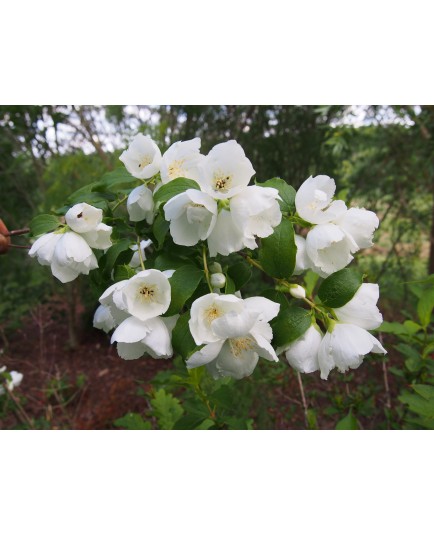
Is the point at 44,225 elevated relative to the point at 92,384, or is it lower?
elevated

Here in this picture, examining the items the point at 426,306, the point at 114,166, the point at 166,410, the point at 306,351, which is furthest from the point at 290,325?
the point at 114,166

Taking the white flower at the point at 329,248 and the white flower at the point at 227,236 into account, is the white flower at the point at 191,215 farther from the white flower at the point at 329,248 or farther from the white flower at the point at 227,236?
the white flower at the point at 329,248

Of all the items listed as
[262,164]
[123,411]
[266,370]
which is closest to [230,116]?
[262,164]

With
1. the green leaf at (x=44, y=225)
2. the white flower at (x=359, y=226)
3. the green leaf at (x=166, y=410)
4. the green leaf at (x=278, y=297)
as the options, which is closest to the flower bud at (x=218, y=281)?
the green leaf at (x=278, y=297)

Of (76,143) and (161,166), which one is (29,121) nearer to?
(76,143)

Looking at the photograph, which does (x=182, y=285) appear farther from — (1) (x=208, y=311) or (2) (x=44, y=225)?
(2) (x=44, y=225)
